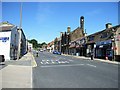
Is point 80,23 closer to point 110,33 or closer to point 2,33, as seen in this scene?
point 110,33

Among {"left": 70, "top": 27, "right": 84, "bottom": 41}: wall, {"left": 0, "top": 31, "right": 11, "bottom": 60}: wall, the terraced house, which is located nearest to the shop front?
the terraced house

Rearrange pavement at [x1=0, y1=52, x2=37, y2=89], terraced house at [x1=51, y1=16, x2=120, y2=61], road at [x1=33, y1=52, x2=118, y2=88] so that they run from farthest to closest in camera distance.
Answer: terraced house at [x1=51, y1=16, x2=120, y2=61], road at [x1=33, y1=52, x2=118, y2=88], pavement at [x1=0, y1=52, x2=37, y2=89]

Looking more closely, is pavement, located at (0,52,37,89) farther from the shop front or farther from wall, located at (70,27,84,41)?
wall, located at (70,27,84,41)

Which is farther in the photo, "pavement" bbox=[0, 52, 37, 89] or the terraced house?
the terraced house

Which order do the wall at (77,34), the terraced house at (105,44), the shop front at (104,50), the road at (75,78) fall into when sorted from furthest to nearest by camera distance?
1. the wall at (77,34)
2. the shop front at (104,50)
3. the terraced house at (105,44)
4. the road at (75,78)

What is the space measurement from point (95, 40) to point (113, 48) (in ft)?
42.0

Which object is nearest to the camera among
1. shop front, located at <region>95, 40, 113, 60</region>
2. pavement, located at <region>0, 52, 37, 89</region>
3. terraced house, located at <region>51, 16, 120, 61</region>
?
pavement, located at <region>0, 52, 37, 89</region>

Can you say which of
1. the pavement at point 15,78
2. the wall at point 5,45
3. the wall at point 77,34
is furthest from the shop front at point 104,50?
the wall at point 77,34

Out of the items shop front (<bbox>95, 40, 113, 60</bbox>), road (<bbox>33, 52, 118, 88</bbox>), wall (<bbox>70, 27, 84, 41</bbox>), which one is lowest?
road (<bbox>33, 52, 118, 88</bbox>)

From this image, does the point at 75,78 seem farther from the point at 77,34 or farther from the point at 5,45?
the point at 77,34

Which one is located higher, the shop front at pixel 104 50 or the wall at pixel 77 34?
Result: the wall at pixel 77 34

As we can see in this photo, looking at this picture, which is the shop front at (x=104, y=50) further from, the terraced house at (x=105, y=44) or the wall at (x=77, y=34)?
the wall at (x=77, y=34)

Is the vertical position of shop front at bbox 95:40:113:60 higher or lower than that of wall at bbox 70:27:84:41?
lower

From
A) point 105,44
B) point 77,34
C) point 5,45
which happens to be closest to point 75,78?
point 5,45
